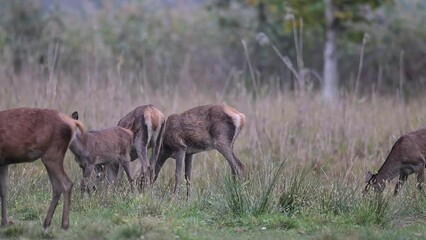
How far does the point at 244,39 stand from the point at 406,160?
42.1 ft

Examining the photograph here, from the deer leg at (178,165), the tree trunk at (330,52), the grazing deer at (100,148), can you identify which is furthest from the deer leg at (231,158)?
the tree trunk at (330,52)

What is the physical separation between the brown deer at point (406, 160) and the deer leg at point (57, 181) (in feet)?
13.1

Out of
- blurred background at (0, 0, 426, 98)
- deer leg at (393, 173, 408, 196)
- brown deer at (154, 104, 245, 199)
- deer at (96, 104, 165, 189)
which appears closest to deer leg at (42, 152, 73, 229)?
deer at (96, 104, 165, 189)

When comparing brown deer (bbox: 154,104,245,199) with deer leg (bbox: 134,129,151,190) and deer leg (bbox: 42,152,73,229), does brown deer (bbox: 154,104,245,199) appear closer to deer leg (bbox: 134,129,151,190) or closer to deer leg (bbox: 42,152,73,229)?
deer leg (bbox: 134,129,151,190)

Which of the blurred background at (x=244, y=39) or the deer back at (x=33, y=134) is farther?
the blurred background at (x=244, y=39)

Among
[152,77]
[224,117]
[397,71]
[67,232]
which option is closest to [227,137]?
[224,117]

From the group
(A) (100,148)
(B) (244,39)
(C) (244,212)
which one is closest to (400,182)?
(C) (244,212)

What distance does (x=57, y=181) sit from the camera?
26.1ft

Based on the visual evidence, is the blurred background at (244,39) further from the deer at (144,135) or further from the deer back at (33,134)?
the deer back at (33,134)

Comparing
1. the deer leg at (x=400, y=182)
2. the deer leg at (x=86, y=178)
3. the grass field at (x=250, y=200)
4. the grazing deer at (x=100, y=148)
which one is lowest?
the deer leg at (x=400, y=182)

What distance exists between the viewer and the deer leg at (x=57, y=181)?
783cm

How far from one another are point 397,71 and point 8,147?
16.2 metres

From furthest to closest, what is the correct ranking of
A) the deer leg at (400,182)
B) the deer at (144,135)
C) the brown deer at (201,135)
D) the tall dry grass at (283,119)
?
1. the tall dry grass at (283,119)
2. the brown deer at (201,135)
3. the deer at (144,135)
4. the deer leg at (400,182)

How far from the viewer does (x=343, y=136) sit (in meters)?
13.6
